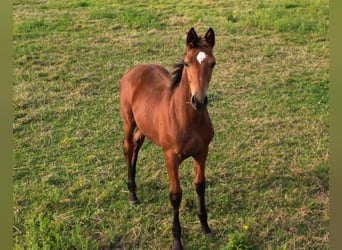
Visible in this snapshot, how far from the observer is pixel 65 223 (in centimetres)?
412

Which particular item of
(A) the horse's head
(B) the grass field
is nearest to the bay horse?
(A) the horse's head

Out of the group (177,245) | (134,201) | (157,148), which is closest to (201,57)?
(177,245)

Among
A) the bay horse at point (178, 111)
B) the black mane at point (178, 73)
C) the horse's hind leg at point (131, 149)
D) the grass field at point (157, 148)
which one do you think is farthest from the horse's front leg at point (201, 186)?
the horse's hind leg at point (131, 149)

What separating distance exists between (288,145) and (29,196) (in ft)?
10.9

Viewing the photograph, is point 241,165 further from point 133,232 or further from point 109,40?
point 109,40

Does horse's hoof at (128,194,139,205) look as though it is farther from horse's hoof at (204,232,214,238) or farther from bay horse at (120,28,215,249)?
horse's hoof at (204,232,214,238)

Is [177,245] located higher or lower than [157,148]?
lower

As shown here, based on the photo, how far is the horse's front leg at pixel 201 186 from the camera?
371cm

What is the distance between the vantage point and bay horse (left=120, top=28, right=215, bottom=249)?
315 cm

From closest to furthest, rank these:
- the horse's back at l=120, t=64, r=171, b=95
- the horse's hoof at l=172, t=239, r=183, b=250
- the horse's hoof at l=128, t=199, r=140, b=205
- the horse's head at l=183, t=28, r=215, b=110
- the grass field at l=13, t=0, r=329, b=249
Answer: the horse's head at l=183, t=28, r=215, b=110, the horse's hoof at l=172, t=239, r=183, b=250, the grass field at l=13, t=0, r=329, b=249, the horse's back at l=120, t=64, r=171, b=95, the horse's hoof at l=128, t=199, r=140, b=205

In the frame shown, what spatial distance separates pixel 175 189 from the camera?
3732 millimetres

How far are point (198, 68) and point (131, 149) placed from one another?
68.2 inches

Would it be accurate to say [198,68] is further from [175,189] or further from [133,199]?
[133,199]

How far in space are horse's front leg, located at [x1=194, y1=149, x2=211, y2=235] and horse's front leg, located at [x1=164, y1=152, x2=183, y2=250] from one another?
204 millimetres
